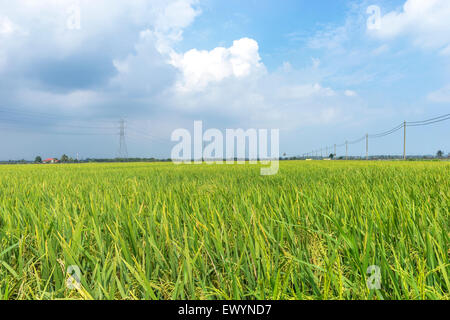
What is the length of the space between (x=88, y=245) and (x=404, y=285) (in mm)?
1460

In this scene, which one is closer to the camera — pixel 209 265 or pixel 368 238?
pixel 368 238

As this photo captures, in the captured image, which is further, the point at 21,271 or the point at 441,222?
the point at 441,222

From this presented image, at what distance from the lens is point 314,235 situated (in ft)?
4.13
